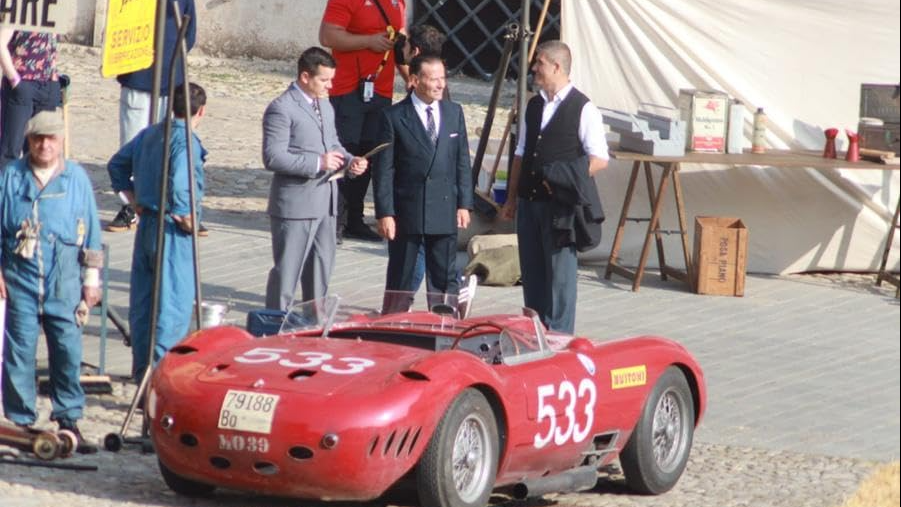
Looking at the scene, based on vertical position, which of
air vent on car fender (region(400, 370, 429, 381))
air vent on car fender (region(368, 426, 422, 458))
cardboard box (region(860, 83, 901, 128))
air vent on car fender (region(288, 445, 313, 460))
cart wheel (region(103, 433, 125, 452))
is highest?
cardboard box (region(860, 83, 901, 128))

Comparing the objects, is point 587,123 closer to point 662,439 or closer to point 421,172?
point 421,172

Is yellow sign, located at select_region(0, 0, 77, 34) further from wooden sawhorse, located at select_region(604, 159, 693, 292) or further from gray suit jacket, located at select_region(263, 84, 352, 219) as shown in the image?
wooden sawhorse, located at select_region(604, 159, 693, 292)

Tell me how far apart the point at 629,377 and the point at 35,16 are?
322 centimetres

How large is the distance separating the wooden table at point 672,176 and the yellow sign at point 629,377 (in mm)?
4723

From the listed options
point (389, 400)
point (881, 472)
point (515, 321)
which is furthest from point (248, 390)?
point (881, 472)

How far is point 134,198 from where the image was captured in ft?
29.2

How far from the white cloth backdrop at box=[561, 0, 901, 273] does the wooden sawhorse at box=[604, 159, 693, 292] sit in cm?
41

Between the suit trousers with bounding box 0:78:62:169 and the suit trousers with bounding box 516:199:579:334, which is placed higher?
the suit trousers with bounding box 0:78:62:169

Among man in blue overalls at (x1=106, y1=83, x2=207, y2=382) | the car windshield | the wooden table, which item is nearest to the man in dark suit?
man in blue overalls at (x1=106, y1=83, x2=207, y2=382)

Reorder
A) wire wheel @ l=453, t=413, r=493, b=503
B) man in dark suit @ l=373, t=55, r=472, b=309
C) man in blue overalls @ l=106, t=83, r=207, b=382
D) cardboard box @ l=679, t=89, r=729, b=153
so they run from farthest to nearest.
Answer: cardboard box @ l=679, t=89, r=729, b=153
man in dark suit @ l=373, t=55, r=472, b=309
man in blue overalls @ l=106, t=83, r=207, b=382
wire wheel @ l=453, t=413, r=493, b=503

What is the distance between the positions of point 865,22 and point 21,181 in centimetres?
741

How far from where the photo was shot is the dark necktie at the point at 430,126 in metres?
10.0

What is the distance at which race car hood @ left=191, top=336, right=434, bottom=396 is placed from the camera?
6730mm

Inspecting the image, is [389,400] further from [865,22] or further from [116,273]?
[865,22]
